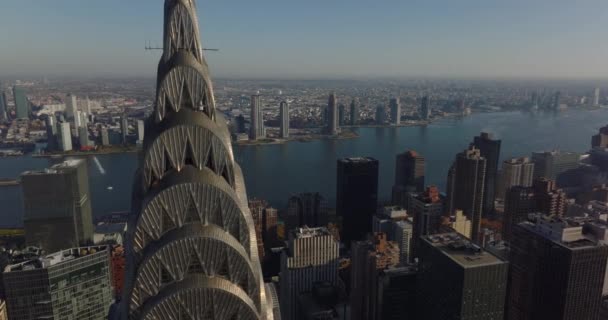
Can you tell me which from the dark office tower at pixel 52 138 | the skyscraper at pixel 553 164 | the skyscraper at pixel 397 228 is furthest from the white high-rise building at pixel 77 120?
the skyscraper at pixel 553 164

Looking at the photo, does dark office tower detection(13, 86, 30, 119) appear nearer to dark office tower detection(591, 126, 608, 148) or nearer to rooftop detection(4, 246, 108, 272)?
rooftop detection(4, 246, 108, 272)

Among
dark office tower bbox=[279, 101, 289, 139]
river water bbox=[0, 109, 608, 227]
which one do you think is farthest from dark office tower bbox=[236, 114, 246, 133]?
river water bbox=[0, 109, 608, 227]

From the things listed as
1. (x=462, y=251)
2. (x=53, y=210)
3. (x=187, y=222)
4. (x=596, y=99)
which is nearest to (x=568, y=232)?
(x=462, y=251)

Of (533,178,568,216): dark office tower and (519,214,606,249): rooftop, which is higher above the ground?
(519,214,606,249): rooftop

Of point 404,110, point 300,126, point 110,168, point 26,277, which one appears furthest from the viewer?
point 404,110

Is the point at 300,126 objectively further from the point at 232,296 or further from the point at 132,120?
the point at 232,296

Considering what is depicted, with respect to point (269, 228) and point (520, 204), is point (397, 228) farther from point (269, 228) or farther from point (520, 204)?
point (269, 228)

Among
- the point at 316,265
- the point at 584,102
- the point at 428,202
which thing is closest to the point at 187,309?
the point at 316,265
